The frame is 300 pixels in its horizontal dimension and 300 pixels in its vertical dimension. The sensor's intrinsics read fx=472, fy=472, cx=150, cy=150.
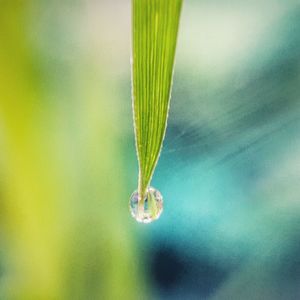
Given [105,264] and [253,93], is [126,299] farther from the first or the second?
[253,93]

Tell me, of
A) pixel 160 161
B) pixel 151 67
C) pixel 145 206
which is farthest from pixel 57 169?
pixel 151 67

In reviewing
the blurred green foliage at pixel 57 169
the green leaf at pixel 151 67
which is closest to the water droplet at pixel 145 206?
the green leaf at pixel 151 67

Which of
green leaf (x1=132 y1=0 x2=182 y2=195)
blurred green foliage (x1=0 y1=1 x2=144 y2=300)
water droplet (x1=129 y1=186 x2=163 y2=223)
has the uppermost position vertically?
green leaf (x1=132 y1=0 x2=182 y2=195)

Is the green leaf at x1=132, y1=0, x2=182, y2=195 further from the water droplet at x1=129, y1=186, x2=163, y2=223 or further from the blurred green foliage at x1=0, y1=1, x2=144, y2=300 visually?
the blurred green foliage at x1=0, y1=1, x2=144, y2=300

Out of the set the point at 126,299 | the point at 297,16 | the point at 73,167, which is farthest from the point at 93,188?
the point at 297,16

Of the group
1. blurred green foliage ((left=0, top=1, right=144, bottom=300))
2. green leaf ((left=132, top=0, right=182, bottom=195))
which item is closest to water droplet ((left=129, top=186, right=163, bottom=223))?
green leaf ((left=132, top=0, right=182, bottom=195))

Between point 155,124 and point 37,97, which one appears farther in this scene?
point 37,97
